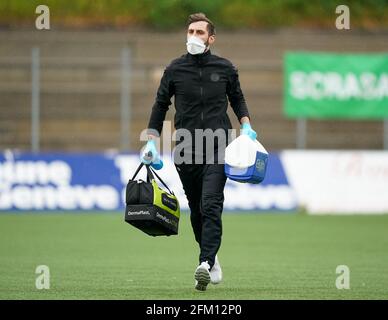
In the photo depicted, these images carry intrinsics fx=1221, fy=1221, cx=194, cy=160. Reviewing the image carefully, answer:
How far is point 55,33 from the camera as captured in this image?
28.5m

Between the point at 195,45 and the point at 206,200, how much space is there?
1427mm

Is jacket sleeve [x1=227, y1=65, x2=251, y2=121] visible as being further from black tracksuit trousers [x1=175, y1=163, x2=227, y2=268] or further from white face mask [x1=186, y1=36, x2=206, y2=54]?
black tracksuit trousers [x1=175, y1=163, x2=227, y2=268]

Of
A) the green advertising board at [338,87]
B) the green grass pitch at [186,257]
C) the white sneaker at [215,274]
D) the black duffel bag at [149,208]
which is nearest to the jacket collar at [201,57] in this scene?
the black duffel bag at [149,208]

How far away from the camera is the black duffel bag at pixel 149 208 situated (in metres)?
11.1

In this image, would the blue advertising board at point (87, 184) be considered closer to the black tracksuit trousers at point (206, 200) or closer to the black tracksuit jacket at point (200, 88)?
the black tracksuit trousers at point (206, 200)

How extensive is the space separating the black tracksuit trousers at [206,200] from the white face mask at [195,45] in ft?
3.46

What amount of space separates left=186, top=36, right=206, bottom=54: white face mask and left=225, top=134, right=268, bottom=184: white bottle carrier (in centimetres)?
88

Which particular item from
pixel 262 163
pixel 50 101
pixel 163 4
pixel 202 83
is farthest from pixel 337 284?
pixel 163 4

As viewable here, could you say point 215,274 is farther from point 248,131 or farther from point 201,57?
point 201,57

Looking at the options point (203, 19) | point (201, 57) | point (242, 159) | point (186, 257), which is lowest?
point (186, 257)

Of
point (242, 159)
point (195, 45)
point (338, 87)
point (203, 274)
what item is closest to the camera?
point (203, 274)

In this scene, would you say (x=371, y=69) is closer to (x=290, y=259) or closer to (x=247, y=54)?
(x=247, y=54)

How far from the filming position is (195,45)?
36.8 ft

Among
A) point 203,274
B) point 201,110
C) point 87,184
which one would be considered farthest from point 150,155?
point 87,184
